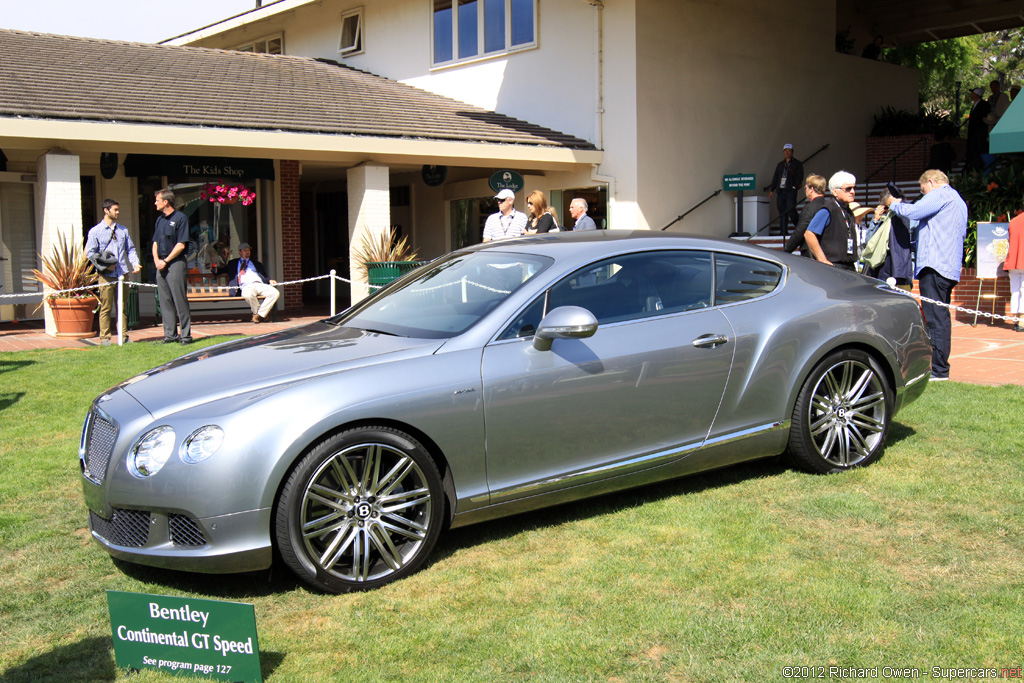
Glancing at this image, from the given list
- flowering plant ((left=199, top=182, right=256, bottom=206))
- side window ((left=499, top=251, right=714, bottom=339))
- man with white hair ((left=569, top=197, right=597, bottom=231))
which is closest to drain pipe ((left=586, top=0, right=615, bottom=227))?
flowering plant ((left=199, top=182, right=256, bottom=206))

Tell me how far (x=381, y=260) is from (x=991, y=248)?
981 centimetres

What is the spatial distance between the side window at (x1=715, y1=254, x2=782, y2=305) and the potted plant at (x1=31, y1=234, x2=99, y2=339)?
35.8ft

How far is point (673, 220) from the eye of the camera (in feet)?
59.5

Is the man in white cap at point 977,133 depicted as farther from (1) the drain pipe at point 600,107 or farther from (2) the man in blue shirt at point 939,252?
(2) the man in blue shirt at point 939,252

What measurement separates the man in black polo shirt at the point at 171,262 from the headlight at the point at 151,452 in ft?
27.9

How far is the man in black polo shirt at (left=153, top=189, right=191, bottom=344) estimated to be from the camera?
39.0 ft

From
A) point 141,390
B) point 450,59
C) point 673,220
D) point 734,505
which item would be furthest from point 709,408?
point 450,59

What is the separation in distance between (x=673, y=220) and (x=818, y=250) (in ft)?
33.9

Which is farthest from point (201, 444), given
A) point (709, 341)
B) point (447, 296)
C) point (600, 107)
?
point (600, 107)

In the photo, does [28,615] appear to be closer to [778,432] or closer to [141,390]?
[141,390]

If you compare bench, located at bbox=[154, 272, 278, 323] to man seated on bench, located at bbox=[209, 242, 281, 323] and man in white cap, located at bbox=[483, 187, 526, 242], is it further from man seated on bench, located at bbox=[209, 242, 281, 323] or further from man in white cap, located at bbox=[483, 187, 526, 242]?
man in white cap, located at bbox=[483, 187, 526, 242]

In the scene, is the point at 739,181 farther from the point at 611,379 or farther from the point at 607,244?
the point at 611,379

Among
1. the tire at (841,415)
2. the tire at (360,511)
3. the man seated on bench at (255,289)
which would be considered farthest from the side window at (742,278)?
the man seated on bench at (255,289)

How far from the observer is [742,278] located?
17.6 feet
